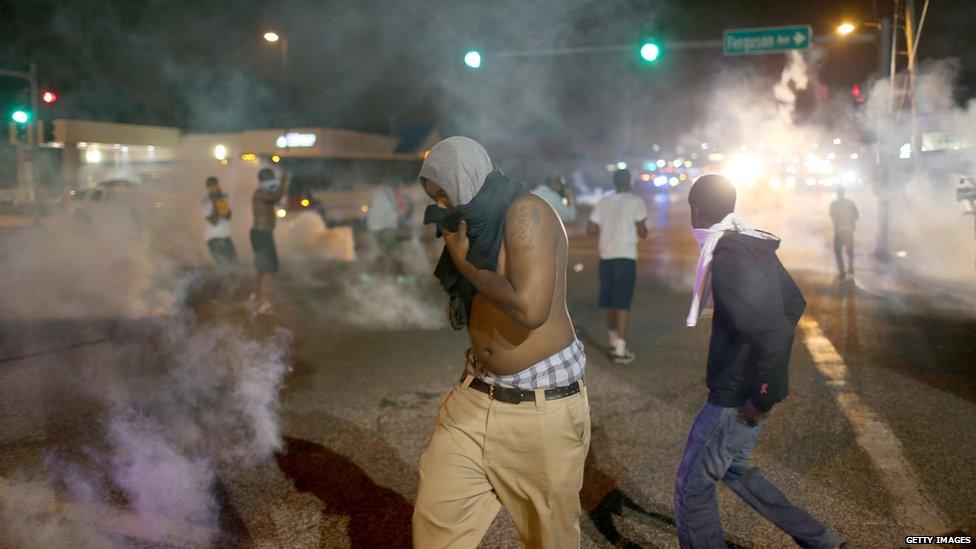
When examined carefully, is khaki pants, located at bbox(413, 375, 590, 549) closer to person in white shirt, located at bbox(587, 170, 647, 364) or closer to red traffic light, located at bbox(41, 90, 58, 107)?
person in white shirt, located at bbox(587, 170, 647, 364)

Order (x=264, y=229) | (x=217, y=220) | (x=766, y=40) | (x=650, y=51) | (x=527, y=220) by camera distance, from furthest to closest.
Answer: (x=650, y=51), (x=766, y=40), (x=217, y=220), (x=264, y=229), (x=527, y=220)

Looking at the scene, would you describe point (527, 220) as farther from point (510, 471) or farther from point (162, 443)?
point (162, 443)

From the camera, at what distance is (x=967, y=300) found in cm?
939

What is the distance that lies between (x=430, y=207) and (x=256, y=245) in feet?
24.3

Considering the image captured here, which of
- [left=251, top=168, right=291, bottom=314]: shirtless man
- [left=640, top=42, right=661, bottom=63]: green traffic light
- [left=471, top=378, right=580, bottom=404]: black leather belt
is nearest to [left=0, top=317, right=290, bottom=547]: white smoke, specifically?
[left=471, top=378, right=580, bottom=404]: black leather belt

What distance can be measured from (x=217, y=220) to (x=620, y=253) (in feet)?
18.9

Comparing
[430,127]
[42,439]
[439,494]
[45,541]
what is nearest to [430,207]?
Result: [439,494]

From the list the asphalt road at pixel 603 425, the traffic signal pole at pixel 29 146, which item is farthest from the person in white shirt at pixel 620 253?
the traffic signal pole at pixel 29 146

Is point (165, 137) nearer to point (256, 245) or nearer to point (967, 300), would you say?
point (256, 245)

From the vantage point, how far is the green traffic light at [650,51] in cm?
1325

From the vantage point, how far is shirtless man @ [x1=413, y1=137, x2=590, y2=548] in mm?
2227

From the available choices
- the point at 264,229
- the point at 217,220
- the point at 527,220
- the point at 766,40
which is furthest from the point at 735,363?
the point at 766,40

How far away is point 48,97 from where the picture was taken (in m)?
13.5

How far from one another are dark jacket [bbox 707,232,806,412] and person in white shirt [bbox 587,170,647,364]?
368 cm
